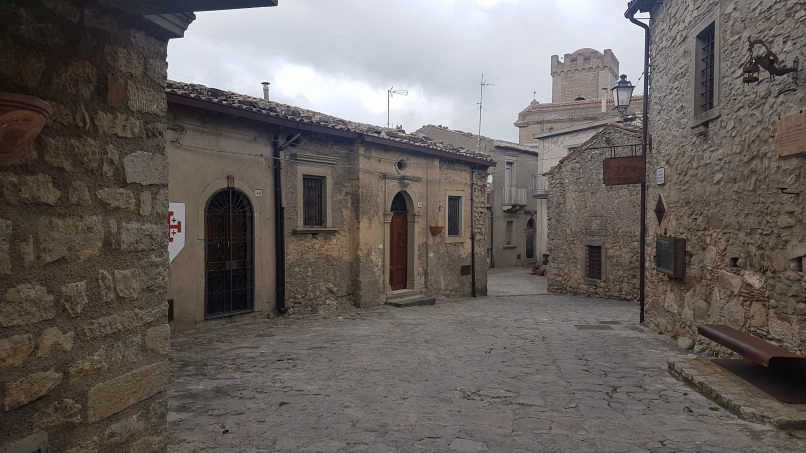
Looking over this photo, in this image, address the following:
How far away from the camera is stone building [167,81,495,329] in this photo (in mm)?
8211

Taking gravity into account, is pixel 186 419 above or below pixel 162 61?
below

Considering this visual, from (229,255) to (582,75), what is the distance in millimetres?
28046

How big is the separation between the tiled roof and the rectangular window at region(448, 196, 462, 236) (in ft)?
4.08

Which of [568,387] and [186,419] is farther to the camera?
[568,387]

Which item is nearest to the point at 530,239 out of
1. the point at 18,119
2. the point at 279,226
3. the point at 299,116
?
the point at 299,116

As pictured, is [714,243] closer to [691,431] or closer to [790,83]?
[790,83]

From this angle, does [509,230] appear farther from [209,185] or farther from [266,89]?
[209,185]

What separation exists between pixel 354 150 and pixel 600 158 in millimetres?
8004

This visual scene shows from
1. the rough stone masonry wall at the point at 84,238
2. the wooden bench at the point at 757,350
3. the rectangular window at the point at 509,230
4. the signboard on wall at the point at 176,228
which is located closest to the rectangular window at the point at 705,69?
the wooden bench at the point at 757,350

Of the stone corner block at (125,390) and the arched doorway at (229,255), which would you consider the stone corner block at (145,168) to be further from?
the arched doorway at (229,255)

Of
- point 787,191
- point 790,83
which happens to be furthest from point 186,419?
point 790,83

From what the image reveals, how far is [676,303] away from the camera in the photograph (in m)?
7.84

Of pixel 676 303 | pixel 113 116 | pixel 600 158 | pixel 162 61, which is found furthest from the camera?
pixel 600 158

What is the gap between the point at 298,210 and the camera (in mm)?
9906
